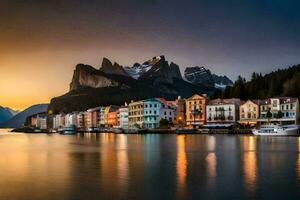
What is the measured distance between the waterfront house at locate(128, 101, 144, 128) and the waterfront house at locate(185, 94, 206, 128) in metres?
19.0

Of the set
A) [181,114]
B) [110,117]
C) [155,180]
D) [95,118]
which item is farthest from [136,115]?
[155,180]

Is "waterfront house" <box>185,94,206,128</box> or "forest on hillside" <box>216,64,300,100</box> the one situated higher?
"forest on hillside" <box>216,64,300,100</box>

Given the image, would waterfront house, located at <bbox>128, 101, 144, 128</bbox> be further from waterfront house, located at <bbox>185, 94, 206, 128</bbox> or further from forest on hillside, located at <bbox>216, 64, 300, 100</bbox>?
forest on hillside, located at <bbox>216, 64, 300, 100</bbox>

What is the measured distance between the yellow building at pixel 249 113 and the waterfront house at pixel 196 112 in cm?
1214

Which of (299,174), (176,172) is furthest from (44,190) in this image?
(299,174)

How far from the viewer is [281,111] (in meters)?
104

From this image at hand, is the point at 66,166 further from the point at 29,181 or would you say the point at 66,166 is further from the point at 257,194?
the point at 257,194

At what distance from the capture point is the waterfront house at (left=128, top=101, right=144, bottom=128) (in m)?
139

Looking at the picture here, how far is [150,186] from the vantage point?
23.3 meters

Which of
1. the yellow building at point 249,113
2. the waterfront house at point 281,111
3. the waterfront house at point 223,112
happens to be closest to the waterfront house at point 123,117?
the waterfront house at point 223,112

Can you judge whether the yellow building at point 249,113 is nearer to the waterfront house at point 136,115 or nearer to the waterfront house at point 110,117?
the waterfront house at point 136,115

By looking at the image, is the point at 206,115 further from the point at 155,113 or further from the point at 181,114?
the point at 155,113

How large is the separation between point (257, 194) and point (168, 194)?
4.43 meters

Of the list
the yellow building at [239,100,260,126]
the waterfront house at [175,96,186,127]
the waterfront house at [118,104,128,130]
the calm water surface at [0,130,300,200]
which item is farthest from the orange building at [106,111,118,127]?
the calm water surface at [0,130,300,200]
